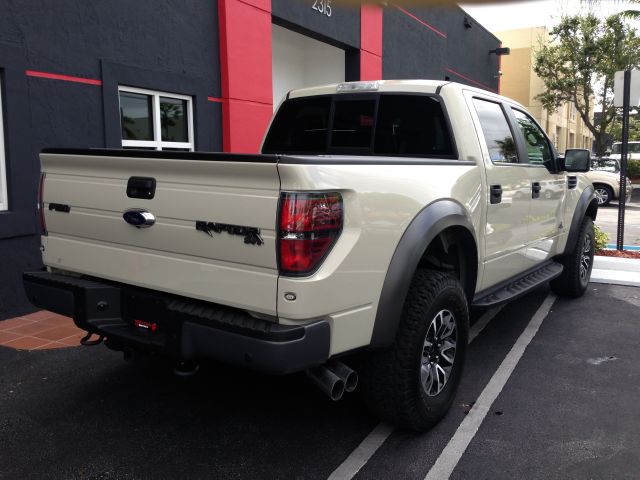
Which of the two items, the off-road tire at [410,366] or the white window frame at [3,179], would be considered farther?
the white window frame at [3,179]

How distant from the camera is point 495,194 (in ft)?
12.8

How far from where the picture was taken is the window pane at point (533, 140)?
4.80 m

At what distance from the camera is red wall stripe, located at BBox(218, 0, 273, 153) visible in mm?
8000

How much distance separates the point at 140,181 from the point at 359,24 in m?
9.70

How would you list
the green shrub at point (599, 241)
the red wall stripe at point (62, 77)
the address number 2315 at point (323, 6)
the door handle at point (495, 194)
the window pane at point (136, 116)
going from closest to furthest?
the door handle at point (495, 194), the red wall stripe at point (62, 77), the window pane at point (136, 116), the green shrub at point (599, 241), the address number 2315 at point (323, 6)

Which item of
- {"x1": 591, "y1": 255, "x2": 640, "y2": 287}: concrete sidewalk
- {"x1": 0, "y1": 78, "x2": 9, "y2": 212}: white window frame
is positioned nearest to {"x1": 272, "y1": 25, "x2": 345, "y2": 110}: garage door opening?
{"x1": 0, "y1": 78, "x2": 9, "y2": 212}: white window frame

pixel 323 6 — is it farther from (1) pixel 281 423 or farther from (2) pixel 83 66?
(1) pixel 281 423

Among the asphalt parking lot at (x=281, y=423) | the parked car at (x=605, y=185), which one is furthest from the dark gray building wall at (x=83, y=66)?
the parked car at (x=605, y=185)

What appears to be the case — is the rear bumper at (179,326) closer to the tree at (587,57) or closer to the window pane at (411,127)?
the window pane at (411,127)

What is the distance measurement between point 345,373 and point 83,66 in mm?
4915

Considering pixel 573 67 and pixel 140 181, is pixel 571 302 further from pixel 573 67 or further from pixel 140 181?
pixel 573 67

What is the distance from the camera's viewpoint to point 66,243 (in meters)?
3.23

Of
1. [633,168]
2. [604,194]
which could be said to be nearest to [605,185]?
[604,194]

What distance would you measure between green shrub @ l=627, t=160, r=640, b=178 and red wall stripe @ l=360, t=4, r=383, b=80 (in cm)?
1370
